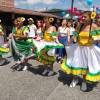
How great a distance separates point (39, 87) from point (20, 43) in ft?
5.38

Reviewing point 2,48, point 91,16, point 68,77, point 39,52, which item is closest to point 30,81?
point 39,52

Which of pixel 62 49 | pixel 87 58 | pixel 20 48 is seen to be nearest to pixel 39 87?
pixel 87 58

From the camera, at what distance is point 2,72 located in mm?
4211

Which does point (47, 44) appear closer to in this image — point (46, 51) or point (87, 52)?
point (46, 51)

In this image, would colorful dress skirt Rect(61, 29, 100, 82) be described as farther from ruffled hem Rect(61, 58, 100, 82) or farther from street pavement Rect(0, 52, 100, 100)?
street pavement Rect(0, 52, 100, 100)

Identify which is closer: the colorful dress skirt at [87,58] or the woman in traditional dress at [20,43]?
the colorful dress skirt at [87,58]

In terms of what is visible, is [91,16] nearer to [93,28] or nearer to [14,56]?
[93,28]

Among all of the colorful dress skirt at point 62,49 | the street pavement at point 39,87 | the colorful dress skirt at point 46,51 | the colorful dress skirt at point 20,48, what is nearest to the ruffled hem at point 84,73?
the street pavement at point 39,87

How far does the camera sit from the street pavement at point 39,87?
284cm

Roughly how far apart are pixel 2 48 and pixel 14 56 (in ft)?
2.67

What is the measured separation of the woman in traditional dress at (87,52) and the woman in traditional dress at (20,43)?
1714 mm

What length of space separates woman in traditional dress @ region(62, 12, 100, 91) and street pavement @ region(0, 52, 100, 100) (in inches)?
12.4

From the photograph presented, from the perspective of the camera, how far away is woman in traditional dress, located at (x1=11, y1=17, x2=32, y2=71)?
157 inches

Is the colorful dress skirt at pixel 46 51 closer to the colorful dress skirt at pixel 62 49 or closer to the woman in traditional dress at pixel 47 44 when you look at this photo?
the woman in traditional dress at pixel 47 44
